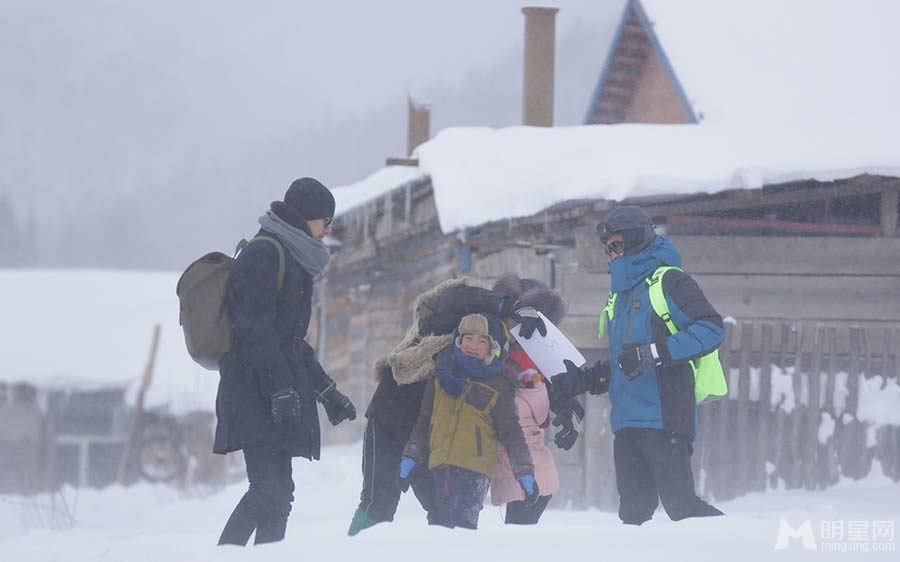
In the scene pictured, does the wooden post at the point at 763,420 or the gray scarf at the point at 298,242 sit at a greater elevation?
the gray scarf at the point at 298,242

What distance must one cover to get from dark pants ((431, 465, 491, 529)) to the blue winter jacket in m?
0.73

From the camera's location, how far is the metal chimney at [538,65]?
13.1 meters

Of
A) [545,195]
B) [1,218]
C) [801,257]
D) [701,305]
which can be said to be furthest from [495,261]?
[1,218]

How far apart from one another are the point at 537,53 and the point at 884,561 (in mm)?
9928

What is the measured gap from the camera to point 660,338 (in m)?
4.98

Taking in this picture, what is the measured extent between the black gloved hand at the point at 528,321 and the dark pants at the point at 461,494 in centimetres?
68

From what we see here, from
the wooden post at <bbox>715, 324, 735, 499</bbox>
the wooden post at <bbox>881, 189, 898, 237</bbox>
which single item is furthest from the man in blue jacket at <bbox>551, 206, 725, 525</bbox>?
the wooden post at <bbox>881, 189, 898, 237</bbox>

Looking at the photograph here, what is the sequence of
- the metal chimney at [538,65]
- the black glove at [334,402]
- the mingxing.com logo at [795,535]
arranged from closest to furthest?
1. the mingxing.com logo at [795,535]
2. the black glove at [334,402]
3. the metal chimney at [538,65]

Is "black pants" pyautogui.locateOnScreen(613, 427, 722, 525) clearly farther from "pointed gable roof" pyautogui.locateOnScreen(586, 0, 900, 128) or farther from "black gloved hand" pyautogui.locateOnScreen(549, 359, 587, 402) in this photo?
"pointed gable roof" pyautogui.locateOnScreen(586, 0, 900, 128)

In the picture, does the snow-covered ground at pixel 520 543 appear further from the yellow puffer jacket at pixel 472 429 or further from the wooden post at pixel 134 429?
the wooden post at pixel 134 429

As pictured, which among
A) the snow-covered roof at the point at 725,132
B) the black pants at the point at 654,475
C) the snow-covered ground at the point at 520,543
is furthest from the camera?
the snow-covered roof at the point at 725,132

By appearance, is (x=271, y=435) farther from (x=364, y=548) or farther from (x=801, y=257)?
(x=801, y=257)

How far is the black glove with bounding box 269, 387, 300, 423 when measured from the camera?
4.45m

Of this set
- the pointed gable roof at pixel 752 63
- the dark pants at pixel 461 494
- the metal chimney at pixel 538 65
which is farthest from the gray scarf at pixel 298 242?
the metal chimney at pixel 538 65
